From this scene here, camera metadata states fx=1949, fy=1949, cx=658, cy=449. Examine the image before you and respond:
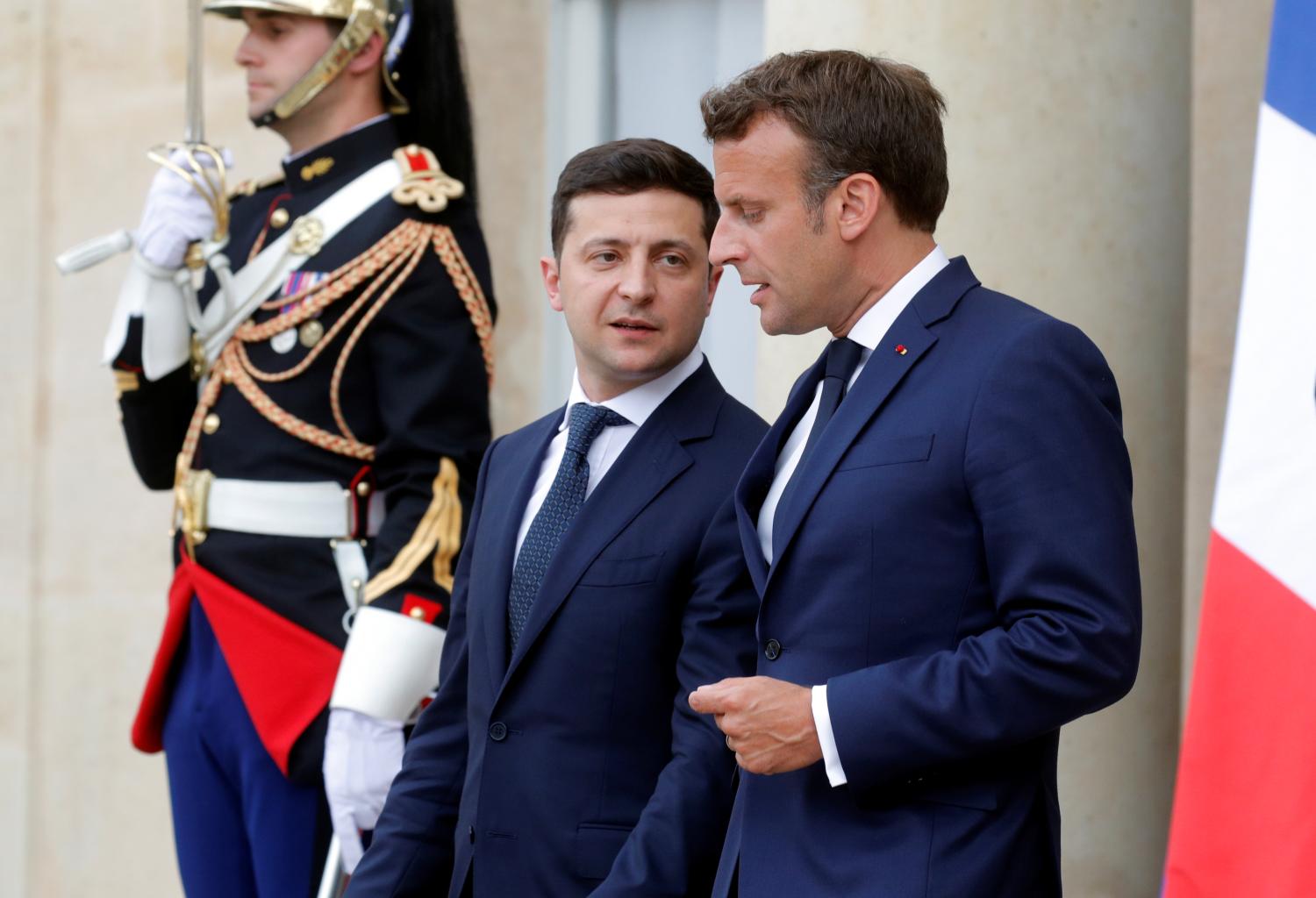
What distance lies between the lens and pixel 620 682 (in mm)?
2486

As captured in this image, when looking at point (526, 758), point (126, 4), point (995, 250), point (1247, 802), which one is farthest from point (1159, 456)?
point (126, 4)

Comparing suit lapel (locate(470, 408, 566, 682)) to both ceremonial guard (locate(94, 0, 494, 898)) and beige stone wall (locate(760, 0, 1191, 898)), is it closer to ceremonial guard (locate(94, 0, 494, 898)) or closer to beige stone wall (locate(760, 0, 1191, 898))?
ceremonial guard (locate(94, 0, 494, 898))

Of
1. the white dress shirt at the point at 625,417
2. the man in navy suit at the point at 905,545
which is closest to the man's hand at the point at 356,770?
the white dress shirt at the point at 625,417

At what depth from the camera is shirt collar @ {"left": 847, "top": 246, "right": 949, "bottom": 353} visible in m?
2.25

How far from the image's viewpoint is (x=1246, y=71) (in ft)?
12.4

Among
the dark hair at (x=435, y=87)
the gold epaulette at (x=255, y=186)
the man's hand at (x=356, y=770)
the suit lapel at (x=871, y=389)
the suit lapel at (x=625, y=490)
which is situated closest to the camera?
the suit lapel at (x=871, y=389)

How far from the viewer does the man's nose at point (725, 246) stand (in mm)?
2312

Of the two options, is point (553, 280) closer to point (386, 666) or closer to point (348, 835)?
point (386, 666)

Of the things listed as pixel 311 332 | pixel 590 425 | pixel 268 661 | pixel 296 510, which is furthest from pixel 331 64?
pixel 590 425

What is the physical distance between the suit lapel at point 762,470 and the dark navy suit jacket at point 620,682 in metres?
0.13

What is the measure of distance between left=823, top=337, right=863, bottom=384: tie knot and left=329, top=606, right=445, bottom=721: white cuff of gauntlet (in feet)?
3.59

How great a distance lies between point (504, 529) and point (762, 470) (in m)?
0.47

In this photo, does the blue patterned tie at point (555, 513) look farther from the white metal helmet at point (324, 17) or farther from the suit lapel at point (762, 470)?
the white metal helmet at point (324, 17)

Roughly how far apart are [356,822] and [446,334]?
2.77 feet
